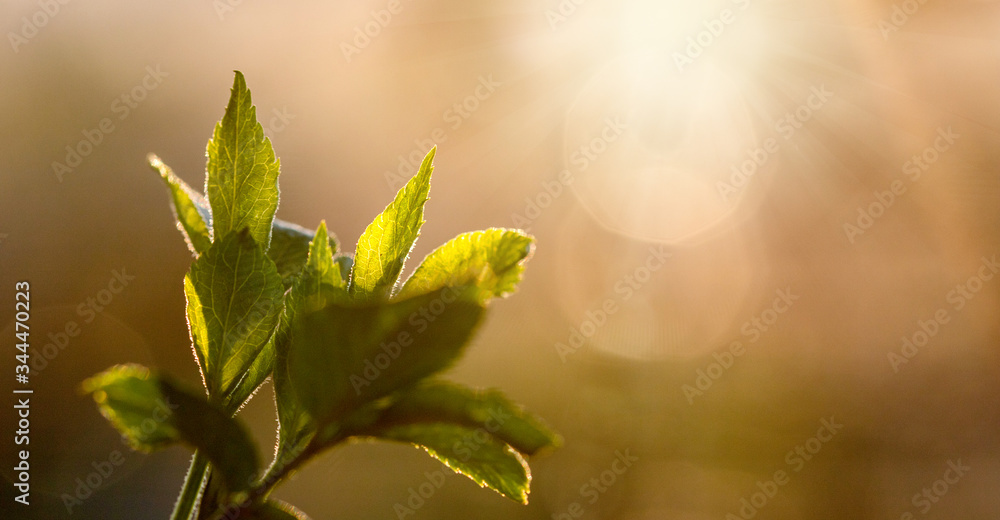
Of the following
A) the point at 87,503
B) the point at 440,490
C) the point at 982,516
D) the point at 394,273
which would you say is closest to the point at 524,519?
the point at 440,490

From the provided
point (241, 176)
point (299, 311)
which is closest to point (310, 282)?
point (299, 311)

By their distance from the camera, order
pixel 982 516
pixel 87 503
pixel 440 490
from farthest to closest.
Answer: pixel 982 516, pixel 440 490, pixel 87 503

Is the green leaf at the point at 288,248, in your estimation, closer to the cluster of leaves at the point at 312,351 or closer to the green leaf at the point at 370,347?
the cluster of leaves at the point at 312,351

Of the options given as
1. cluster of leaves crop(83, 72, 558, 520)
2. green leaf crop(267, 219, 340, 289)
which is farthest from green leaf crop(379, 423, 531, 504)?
green leaf crop(267, 219, 340, 289)

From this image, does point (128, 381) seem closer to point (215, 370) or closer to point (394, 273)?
point (215, 370)

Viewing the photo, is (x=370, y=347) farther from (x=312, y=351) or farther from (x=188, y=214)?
(x=188, y=214)
